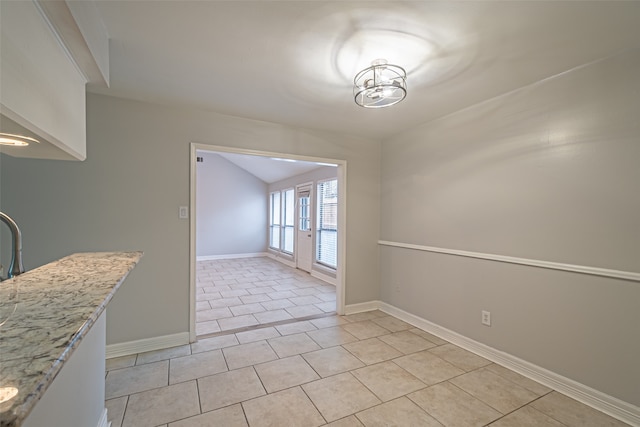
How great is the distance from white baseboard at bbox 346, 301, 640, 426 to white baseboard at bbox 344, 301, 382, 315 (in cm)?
58

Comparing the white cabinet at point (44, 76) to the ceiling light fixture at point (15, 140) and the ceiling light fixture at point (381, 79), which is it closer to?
the ceiling light fixture at point (15, 140)

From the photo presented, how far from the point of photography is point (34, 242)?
93.5 inches

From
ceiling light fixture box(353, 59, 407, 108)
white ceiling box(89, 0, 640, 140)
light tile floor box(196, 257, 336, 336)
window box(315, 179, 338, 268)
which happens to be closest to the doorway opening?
light tile floor box(196, 257, 336, 336)

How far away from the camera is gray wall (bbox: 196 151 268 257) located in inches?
308

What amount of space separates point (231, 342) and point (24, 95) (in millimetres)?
2553

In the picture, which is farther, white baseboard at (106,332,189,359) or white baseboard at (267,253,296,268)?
white baseboard at (267,253,296,268)

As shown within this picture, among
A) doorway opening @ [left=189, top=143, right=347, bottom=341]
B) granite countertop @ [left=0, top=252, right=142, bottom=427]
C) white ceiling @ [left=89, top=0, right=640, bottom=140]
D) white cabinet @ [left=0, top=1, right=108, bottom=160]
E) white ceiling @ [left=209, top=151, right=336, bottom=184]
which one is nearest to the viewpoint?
granite countertop @ [left=0, top=252, right=142, bottom=427]

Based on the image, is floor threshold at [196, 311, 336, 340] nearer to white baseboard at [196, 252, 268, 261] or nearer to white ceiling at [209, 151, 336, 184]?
white ceiling at [209, 151, 336, 184]

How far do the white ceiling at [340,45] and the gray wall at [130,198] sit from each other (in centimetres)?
31

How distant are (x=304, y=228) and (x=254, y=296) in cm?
244

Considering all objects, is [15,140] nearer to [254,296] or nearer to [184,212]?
[184,212]

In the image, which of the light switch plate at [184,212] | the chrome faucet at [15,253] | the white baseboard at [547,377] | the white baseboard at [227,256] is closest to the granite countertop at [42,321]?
the chrome faucet at [15,253]

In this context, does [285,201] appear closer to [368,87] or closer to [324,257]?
[324,257]

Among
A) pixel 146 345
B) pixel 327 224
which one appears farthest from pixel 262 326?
pixel 327 224
